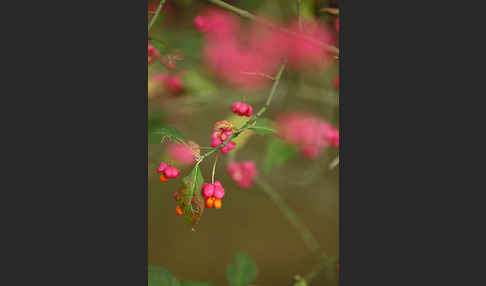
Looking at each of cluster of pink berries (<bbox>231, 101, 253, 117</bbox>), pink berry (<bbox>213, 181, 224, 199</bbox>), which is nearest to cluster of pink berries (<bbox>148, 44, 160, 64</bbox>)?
cluster of pink berries (<bbox>231, 101, 253, 117</bbox>)

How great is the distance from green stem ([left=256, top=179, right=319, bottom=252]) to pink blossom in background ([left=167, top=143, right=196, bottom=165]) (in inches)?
12.2

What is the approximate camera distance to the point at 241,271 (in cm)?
100

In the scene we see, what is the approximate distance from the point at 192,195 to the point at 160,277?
219 millimetres

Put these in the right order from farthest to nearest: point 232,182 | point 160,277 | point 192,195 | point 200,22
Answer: point 232,182, point 200,22, point 160,277, point 192,195

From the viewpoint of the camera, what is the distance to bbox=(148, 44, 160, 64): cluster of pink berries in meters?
0.94

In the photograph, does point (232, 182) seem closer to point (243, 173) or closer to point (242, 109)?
point (243, 173)

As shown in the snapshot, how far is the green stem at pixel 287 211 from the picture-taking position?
1156 mm

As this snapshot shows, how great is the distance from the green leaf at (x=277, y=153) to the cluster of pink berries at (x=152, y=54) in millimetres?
355

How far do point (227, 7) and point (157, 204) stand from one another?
1.40 feet

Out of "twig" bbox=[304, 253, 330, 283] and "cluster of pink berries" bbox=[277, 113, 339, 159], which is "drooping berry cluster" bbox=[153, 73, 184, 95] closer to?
"cluster of pink berries" bbox=[277, 113, 339, 159]

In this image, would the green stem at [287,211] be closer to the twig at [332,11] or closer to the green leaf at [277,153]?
the green leaf at [277,153]

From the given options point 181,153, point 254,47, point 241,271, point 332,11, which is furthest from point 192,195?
point 332,11

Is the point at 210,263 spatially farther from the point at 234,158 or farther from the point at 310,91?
the point at 310,91

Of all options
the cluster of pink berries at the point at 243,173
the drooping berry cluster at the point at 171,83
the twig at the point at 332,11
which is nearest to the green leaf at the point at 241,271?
the cluster of pink berries at the point at 243,173
